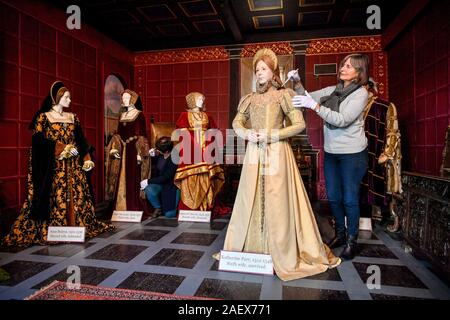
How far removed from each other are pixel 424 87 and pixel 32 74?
519 centimetres

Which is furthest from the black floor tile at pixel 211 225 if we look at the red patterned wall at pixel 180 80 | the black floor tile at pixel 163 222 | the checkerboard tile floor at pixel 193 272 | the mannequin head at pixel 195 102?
the red patterned wall at pixel 180 80

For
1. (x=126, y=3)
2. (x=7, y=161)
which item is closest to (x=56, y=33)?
(x=126, y=3)

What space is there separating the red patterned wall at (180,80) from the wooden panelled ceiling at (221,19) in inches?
9.5

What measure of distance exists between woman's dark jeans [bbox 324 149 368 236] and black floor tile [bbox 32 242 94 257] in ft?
7.89

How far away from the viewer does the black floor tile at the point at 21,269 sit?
6.50 feet

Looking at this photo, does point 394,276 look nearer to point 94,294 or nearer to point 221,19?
point 94,294

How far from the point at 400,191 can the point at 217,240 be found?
6.81 ft

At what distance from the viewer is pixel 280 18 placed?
471 cm

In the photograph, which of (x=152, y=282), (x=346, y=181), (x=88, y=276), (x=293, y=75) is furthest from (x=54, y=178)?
(x=346, y=181)

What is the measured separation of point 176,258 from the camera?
2.44m

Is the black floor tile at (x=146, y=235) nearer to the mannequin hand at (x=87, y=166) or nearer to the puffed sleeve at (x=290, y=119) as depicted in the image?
the mannequin hand at (x=87, y=166)

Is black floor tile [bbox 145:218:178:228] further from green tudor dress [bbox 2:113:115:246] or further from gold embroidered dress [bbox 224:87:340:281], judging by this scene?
gold embroidered dress [bbox 224:87:340:281]

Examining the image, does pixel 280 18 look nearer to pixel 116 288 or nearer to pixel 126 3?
pixel 126 3

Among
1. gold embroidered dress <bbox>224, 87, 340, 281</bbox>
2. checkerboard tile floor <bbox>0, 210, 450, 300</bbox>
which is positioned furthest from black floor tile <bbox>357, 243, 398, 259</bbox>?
gold embroidered dress <bbox>224, 87, 340, 281</bbox>
